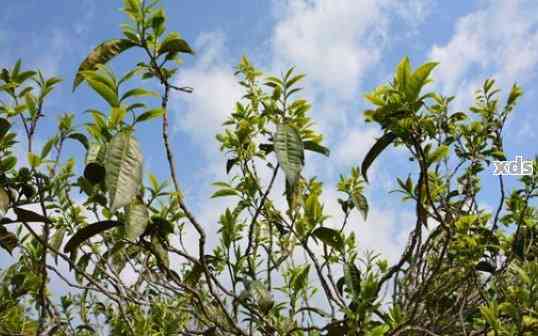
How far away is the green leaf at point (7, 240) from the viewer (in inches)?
92.7

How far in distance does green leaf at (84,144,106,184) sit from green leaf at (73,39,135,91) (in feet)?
1.16

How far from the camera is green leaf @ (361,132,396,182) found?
6.57ft

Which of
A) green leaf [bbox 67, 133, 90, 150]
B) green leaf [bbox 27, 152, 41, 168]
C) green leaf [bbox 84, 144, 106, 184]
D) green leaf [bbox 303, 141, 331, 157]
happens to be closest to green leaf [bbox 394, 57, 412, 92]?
green leaf [bbox 303, 141, 331, 157]

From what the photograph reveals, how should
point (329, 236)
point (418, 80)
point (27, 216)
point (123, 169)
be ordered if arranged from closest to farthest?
1. point (123, 169)
2. point (418, 80)
3. point (27, 216)
4. point (329, 236)

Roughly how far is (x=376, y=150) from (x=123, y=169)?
934 mm

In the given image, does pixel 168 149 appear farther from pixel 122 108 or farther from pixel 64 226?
pixel 64 226

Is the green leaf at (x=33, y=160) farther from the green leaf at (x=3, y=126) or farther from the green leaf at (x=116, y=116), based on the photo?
the green leaf at (x=116, y=116)

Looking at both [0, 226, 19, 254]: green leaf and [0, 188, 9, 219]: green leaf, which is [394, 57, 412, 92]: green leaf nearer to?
[0, 188, 9, 219]: green leaf

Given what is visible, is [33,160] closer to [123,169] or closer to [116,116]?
[116,116]

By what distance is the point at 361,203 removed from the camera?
2.71 meters

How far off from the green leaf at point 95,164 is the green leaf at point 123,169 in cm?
12

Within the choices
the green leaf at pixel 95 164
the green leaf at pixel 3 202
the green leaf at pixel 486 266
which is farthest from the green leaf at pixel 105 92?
the green leaf at pixel 486 266

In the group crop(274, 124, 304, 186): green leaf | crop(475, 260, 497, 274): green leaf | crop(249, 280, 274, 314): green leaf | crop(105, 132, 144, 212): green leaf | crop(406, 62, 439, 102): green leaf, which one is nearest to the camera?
crop(105, 132, 144, 212): green leaf

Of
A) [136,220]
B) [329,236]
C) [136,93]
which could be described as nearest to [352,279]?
[329,236]
